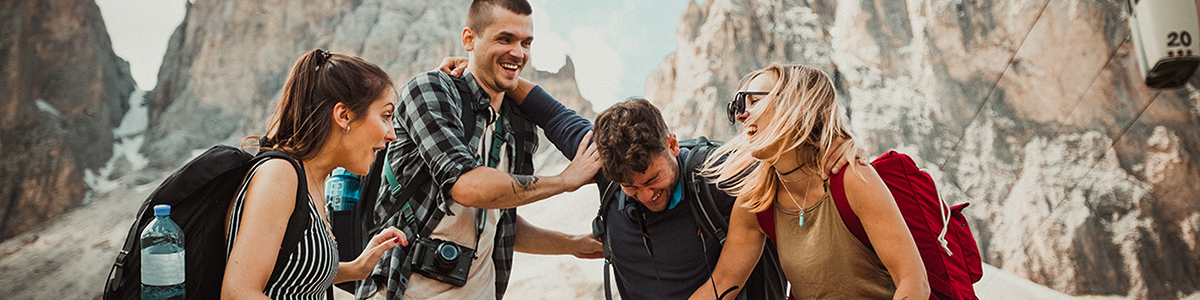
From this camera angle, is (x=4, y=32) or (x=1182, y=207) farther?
(x=4, y=32)

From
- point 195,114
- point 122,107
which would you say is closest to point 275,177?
point 195,114

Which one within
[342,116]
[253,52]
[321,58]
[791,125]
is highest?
[253,52]

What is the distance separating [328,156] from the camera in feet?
6.00

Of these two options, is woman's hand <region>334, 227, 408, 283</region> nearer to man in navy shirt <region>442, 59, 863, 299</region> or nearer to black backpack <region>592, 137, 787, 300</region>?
man in navy shirt <region>442, 59, 863, 299</region>

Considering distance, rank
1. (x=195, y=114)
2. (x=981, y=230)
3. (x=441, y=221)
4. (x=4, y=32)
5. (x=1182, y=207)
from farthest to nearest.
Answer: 1. (x=195, y=114)
2. (x=4, y=32)
3. (x=981, y=230)
4. (x=1182, y=207)
5. (x=441, y=221)

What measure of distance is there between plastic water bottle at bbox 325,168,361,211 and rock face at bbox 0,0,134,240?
64.1ft

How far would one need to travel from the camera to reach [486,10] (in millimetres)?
2578

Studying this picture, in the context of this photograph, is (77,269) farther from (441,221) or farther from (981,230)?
(981,230)

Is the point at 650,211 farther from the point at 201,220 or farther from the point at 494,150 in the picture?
the point at 201,220

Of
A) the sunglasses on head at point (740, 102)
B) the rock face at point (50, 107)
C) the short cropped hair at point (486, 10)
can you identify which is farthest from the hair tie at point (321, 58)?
the rock face at point (50, 107)

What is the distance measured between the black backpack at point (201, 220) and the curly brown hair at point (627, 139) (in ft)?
3.42

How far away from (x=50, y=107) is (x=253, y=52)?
6075mm

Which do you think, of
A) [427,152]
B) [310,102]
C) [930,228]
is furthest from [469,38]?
[930,228]

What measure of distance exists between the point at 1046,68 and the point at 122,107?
2621 cm
